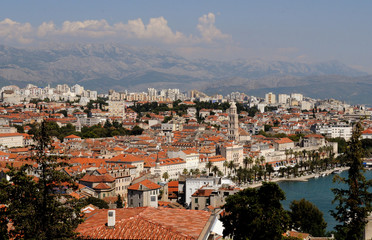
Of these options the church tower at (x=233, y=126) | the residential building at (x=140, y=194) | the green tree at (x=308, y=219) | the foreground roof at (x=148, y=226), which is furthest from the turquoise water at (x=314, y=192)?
the foreground roof at (x=148, y=226)

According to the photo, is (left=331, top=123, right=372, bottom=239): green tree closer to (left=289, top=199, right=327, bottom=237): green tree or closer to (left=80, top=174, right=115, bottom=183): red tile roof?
(left=289, top=199, right=327, bottom=237): green tree

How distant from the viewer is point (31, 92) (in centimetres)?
11069

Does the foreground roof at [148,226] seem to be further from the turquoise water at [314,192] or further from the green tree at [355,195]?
the turquoise water at [314,192]

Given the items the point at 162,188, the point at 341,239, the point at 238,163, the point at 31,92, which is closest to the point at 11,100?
the point at 31,92

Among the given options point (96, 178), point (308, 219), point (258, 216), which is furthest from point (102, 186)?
point (258, 216)

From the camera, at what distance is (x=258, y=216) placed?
29.4 ft

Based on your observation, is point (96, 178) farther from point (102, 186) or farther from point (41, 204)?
point (41, 204)

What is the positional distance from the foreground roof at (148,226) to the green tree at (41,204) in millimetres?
312

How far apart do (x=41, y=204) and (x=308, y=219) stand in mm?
14037

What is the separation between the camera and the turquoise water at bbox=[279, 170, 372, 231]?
2778cm

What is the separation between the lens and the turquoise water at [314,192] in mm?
27781

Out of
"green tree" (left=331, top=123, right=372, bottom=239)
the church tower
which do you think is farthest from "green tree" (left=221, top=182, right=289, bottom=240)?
the church tower

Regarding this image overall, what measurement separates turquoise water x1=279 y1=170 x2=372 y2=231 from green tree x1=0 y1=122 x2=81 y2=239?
62.9 feet

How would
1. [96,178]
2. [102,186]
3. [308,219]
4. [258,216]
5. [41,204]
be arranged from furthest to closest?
[96,178] < [102,186] < [308,219] < [258,216] < [41,204]
